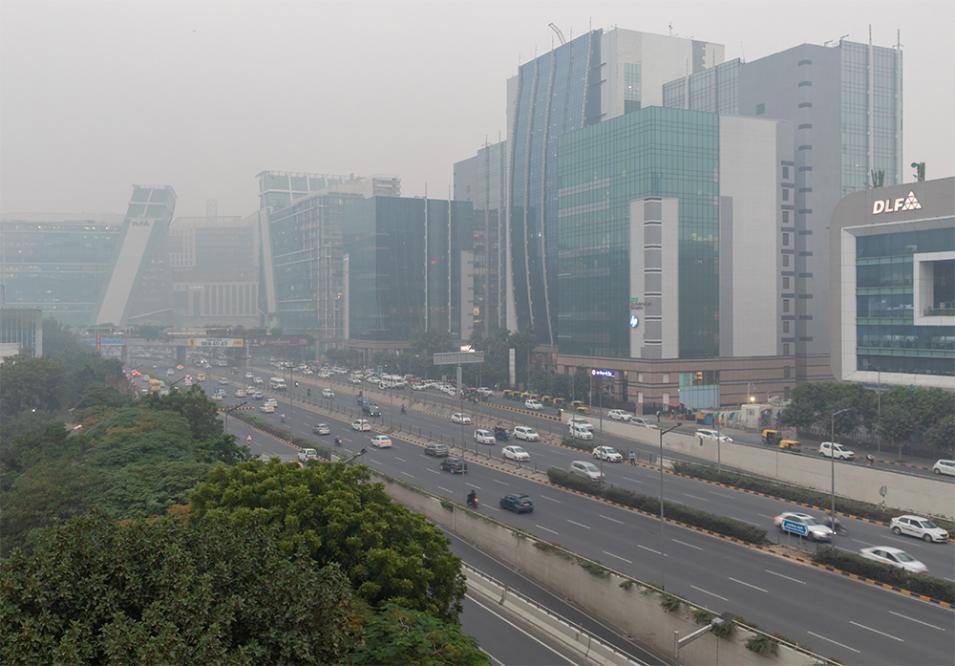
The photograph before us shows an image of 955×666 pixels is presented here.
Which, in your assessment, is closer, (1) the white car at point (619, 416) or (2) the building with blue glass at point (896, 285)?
(2) the building with blue glass at point (896, 285)

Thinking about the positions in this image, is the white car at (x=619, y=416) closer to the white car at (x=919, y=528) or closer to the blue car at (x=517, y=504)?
the blue car at (x=517, y=504)

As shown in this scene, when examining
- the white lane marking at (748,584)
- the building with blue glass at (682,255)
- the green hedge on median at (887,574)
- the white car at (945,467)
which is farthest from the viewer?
the building with blue glass at (682,255)

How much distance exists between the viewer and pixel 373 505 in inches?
1042

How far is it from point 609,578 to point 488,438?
129ft

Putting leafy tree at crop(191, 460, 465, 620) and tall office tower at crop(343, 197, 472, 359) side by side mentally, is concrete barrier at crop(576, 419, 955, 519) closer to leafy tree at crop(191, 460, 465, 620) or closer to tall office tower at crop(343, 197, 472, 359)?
leafy tree at crop(191, 460, 465, 620)

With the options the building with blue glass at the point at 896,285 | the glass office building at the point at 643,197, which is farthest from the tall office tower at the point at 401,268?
the building with blue glass at the point at 896,285

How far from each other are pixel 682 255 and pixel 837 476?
163 ft

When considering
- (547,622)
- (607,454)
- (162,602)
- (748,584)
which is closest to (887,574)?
(748,584)

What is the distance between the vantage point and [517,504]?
4741 centimetres

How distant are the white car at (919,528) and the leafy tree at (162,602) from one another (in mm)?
35684

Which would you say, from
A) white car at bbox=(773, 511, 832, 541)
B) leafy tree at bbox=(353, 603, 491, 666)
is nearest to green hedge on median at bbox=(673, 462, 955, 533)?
white car at bbox=(773, 511, 832, 541)

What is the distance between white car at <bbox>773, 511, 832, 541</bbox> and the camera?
133ft

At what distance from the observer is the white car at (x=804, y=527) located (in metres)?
40.5

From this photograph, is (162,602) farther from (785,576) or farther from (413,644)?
(785,576)
